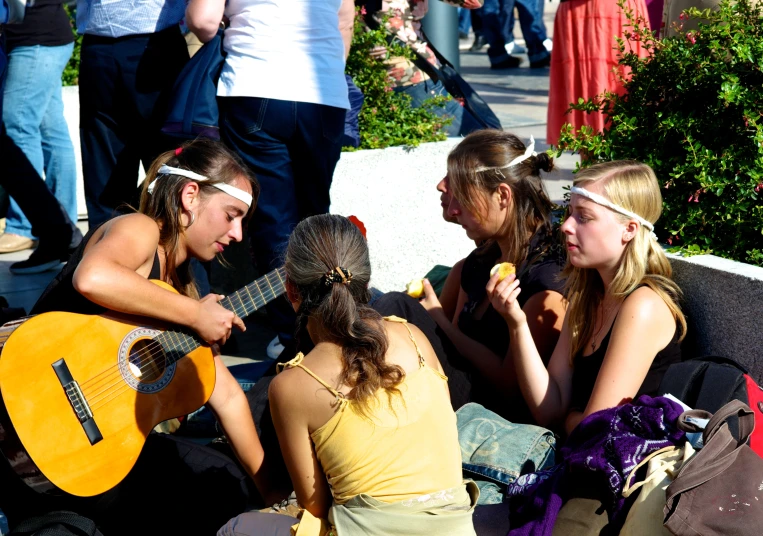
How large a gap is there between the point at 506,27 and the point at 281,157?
8.67 m

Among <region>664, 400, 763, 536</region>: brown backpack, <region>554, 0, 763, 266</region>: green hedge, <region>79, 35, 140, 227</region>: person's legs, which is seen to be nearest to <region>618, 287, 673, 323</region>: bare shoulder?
<region>554, 0, 763, 266</region>: green hedge

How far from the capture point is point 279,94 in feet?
13.0

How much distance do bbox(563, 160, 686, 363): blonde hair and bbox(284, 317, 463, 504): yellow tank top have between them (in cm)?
81

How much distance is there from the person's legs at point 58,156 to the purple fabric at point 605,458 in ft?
13.4

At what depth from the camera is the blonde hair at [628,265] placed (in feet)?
9.23

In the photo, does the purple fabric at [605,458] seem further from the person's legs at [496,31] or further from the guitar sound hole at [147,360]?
the person's legs at [496,31]

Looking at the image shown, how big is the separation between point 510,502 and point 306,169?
82.6 inches

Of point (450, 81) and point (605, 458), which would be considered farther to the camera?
point (450, 81)

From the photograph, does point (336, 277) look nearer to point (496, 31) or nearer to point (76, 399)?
point (76, 399)

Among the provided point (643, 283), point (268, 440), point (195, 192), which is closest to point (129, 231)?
point (195, 192)

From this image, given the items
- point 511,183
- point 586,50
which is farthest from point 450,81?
point 511,183

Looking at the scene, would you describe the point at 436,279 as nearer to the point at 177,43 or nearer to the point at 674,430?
the point at 177,43

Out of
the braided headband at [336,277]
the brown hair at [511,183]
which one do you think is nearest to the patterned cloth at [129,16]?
the brown hair at [511,183]

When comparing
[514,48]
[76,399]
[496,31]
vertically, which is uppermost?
[76,399]
